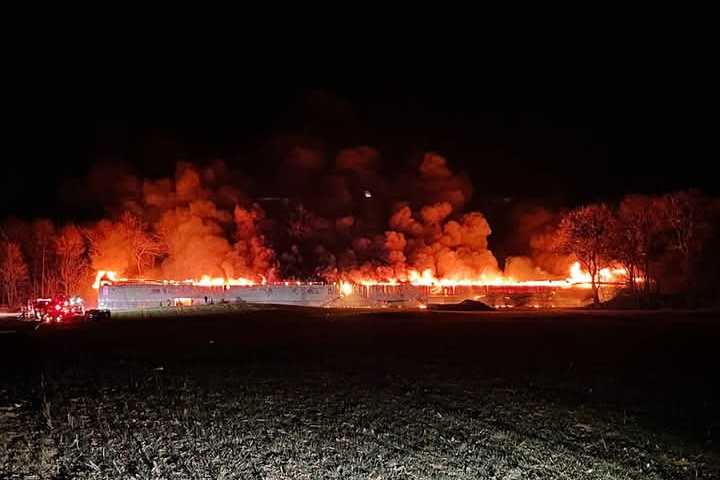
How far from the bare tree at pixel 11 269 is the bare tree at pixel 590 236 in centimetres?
4874

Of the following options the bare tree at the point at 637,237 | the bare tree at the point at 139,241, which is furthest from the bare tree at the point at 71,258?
the bare tree at the point at 637,237

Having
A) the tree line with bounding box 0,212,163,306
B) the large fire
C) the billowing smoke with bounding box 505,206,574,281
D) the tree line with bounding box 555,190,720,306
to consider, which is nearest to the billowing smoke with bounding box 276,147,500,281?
the large fire

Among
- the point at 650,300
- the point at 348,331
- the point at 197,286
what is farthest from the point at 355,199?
the point at 348,331

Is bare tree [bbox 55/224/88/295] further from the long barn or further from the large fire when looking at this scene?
the long barn

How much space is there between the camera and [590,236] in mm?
50156

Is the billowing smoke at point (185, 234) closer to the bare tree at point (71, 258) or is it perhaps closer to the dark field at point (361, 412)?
the bare tree at point (71, 258)

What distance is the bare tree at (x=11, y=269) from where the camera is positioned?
58969mm

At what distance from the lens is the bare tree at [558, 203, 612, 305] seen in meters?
50.0

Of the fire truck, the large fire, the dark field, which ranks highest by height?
the large fire

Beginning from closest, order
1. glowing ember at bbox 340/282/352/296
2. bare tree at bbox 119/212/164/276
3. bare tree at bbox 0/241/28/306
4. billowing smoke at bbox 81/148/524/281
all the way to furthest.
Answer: bare tree at bbox 0/241/28/306 < glowing ember at bbox 340/282/352/296 < billowing smoke at bbox 81/148/524/281 < bare tree at bbox 119/212/164/276

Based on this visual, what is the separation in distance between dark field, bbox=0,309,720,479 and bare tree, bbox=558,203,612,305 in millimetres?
31945

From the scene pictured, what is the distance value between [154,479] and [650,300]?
156 feet

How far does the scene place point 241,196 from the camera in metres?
68.9

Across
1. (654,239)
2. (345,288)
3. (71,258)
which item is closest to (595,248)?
(654,239)
